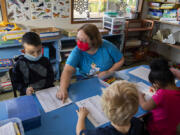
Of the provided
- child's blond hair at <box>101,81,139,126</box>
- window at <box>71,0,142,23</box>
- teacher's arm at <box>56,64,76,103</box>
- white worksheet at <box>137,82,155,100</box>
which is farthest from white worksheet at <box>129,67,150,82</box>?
window at <box>71,0,142,23</box>

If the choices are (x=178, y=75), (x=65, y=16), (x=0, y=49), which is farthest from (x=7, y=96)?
(x=178, y=75)

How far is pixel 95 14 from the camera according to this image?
129 inches

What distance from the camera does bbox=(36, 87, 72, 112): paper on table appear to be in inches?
43.6

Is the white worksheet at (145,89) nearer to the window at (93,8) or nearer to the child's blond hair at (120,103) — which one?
the child's blond hair at (120,103)

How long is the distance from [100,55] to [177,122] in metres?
0.90

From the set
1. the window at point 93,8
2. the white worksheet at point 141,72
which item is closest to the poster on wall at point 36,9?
the window at point 93,8

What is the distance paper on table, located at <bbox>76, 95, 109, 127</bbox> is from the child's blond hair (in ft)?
0.83

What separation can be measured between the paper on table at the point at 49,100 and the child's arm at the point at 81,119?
164 millimetres

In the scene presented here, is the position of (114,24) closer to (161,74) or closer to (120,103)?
(161,74)

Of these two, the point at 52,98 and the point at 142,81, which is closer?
the point at 52,98

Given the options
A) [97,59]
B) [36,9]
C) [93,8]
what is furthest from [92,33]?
[93,8]

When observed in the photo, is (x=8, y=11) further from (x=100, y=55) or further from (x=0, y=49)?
(x=100, y=55)

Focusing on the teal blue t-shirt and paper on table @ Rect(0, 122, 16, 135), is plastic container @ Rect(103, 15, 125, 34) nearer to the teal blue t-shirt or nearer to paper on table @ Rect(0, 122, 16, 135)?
the teal blue t-shirt

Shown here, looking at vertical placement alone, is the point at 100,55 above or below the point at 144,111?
above
